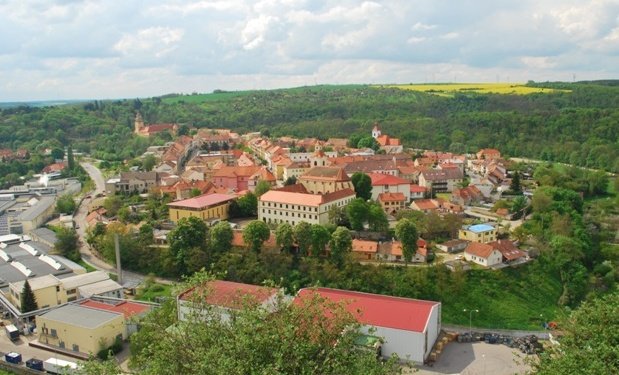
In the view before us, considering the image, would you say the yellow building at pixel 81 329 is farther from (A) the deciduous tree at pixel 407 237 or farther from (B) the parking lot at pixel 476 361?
(A) the deciduous tree at pixel 407 237

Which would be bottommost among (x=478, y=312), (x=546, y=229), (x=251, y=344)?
(x=478, y=312)

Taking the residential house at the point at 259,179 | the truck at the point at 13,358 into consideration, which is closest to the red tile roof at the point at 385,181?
the residential house at the point at 259,179

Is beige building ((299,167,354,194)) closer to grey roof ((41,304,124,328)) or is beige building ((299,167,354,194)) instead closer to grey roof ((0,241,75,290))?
grey roof ((0,241,75,290))

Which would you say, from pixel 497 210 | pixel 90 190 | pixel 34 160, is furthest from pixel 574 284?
pixel 34 160

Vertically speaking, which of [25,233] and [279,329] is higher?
[279,329]

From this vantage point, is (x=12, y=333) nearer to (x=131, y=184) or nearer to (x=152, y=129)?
(x=131, y=184)

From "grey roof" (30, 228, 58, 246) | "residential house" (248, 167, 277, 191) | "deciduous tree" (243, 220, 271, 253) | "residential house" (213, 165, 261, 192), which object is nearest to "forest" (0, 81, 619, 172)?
"residential house" (213, 165, 261, 192)

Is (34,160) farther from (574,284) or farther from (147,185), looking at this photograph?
(574,284)
